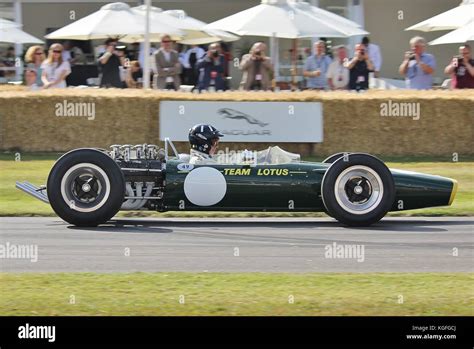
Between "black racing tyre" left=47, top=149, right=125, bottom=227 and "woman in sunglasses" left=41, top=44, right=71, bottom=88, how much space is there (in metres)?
8.32

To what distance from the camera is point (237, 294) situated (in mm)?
7516

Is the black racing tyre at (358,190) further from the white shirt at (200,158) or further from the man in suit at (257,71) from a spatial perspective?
the man in suit at (257,71)

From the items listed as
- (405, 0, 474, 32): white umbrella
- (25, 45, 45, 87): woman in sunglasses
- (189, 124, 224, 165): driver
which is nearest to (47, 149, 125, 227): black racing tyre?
(189, 124, 224, 165): driver

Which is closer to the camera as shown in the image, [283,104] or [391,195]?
[391,195]

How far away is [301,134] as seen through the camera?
56.2 feet

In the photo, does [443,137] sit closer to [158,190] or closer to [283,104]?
[283,104]

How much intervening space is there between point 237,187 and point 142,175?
1.03 meters

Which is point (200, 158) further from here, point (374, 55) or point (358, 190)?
point (374, 55)

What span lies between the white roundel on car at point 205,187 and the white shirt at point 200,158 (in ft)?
0.64

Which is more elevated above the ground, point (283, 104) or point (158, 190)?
point (283, 104)

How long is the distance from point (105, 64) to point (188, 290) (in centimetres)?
1238

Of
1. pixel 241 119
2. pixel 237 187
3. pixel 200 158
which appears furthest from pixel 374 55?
pixel 237 187

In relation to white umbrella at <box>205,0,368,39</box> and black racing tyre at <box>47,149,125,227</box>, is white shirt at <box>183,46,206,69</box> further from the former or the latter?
black racing tyre at <box>47,149,125,227</box>
